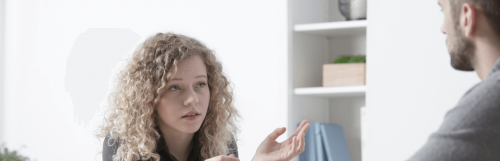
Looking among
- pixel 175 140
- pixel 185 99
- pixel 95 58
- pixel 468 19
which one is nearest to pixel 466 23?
pixel 468 19

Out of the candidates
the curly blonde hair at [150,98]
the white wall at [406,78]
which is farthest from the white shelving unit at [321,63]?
the curly blonde hair at [150,98]

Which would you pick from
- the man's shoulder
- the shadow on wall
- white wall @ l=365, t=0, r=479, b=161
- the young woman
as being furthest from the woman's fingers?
the shadow on wall

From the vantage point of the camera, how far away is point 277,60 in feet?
6.77

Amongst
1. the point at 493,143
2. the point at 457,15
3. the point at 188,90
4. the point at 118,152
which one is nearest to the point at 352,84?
the point at 188,90

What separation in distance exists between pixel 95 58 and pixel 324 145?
1.20 meters

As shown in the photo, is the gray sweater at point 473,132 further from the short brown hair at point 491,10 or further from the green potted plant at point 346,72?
the green potted plant at point 346,72

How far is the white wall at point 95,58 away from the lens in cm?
209

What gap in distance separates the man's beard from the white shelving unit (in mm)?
1105

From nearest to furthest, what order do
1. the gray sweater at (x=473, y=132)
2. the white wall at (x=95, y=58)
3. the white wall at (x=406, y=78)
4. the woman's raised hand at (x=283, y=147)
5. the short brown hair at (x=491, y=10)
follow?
the gray sweater at (x=473, y=132) < the short brown hair at (x=491, y=10) < the woman's raised hand at (x=283, y=147) < the white wall at (x=406, y=78) < the white wall at (x=95, y=58)

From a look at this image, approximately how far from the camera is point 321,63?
229cm

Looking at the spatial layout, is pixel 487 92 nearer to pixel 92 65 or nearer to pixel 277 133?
pixel 277 133

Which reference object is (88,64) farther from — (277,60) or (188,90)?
(188,90)

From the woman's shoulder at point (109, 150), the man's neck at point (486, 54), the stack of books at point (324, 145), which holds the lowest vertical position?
the stack of books at point (324, 145)

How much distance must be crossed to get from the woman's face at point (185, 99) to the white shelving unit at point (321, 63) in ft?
2.27
